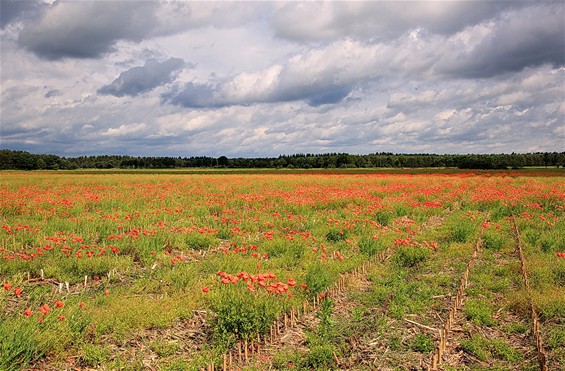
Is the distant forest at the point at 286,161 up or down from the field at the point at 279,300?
up

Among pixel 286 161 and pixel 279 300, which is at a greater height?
pixel 286 161

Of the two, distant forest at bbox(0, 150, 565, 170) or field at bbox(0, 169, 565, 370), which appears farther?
distant forest at bbox(0, 150, 565, 170)

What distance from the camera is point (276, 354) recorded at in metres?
5.03

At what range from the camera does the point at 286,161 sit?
138 metres

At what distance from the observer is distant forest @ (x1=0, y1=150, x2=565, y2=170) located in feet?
361

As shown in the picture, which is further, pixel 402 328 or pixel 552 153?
pixel 552 153

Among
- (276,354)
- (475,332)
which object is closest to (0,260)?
(276,354)

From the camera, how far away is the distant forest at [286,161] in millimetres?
110125

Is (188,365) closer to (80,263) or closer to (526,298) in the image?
(80,263)

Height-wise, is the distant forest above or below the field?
above

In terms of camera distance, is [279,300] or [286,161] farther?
[286,161]

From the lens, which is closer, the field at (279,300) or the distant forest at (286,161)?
the field at (279,300)

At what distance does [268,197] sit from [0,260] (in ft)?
43.5

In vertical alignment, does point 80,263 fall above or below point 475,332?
above
